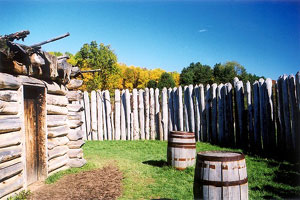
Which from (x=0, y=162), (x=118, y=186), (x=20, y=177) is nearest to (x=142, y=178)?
A: (x=118, y=186)

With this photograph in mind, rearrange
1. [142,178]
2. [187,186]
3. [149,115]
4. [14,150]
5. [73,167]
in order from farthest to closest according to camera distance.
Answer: [149,115] → [73,167] → [142,178] → [187,186] → [14,150]

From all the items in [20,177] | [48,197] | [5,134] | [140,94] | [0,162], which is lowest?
[48,197]

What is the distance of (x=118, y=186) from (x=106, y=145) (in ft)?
16.4

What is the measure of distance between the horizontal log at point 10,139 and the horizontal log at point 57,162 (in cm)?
154

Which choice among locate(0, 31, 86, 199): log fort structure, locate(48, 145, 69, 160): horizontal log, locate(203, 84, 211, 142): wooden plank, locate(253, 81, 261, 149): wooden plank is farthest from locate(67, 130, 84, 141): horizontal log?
locate(253, 81, 261, 149): wooden plank

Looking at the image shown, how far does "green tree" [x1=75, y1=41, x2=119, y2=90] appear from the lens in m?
24.6

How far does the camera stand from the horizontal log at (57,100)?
630cm

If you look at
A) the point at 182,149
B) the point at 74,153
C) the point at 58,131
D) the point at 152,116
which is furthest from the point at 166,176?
the point at 152,116

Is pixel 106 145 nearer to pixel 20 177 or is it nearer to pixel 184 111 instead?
pixel 184 111

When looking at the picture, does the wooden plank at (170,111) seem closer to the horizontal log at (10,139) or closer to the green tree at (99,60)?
the horizontal log at (10,139)

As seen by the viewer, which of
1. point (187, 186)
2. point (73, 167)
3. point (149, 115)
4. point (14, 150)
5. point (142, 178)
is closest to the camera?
point (14, 150)

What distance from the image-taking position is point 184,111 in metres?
10.4

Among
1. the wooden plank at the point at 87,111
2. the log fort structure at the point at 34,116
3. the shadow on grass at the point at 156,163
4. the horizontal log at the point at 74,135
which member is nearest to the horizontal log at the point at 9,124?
the log fort structure at the point at 34,116

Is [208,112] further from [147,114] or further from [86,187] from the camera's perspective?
[86,187]
